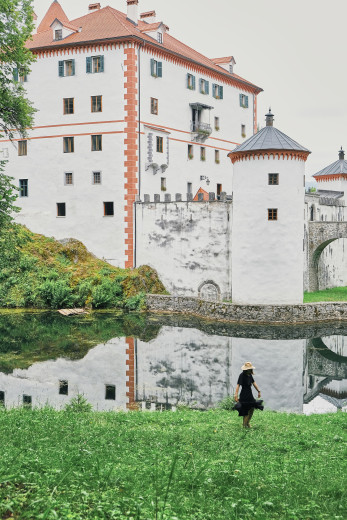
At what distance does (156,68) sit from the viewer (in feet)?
118

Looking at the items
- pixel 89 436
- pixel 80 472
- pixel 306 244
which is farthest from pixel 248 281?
pixel 80 472

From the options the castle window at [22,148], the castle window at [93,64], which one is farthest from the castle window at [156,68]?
the castle window at [22,148]

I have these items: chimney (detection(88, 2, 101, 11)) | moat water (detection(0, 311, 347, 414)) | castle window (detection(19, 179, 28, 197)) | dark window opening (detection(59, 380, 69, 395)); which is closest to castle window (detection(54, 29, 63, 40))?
chimney (detection(88, 2, 101, 11))

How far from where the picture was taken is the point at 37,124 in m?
36.7

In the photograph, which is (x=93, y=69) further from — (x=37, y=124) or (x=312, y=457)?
(x=312, y=457)

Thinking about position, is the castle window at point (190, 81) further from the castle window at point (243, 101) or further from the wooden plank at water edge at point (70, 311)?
the wooden plank at water edge at point (70, 311)

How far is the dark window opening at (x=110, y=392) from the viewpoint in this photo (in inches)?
678

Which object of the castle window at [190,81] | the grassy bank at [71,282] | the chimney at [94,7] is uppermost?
the chimney at [94,7]

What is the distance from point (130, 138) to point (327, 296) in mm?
14628

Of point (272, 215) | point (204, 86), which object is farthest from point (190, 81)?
point (272, 215)

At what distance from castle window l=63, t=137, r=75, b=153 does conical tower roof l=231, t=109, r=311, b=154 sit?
11.3 metres

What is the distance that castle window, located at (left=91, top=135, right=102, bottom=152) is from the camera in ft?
114

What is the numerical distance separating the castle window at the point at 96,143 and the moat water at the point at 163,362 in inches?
435

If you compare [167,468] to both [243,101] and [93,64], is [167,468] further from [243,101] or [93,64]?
[243,101]
